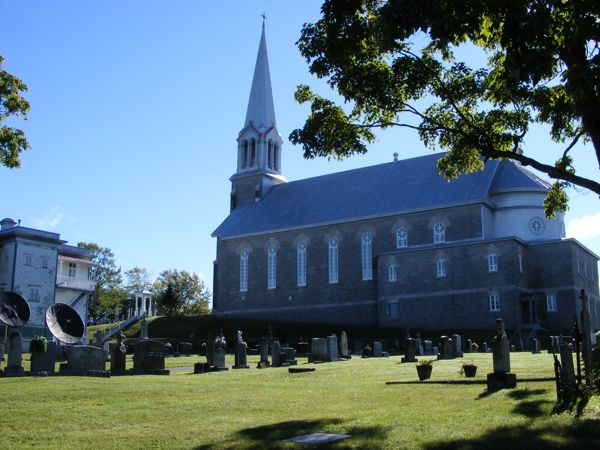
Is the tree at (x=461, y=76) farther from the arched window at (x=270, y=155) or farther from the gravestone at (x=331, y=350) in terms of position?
the arched window at (x=270, y=155)

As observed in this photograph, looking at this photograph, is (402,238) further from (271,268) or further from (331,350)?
(331,350)

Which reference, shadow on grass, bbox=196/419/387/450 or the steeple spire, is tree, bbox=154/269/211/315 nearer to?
the steeple spire

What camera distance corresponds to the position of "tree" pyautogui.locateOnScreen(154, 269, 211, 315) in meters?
90.6

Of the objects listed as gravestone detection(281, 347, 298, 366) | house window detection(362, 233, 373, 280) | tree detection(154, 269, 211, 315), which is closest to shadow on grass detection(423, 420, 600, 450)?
gravestone detection(281, 347, 298, 366)

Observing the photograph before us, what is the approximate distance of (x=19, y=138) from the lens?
2184 centimetres

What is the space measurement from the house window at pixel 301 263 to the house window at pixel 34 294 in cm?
2301

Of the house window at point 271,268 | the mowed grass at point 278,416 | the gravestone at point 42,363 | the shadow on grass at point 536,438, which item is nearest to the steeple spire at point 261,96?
the house window at point 271,268

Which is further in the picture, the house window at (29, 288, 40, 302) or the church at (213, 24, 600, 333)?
the house window at (29, 288, 40, 302)

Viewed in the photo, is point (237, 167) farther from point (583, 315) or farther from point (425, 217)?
point (583, 315)

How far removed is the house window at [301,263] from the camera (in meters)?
62.2

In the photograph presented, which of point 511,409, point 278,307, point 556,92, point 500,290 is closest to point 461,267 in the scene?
point 500,290

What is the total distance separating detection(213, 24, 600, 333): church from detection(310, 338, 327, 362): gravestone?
76.6 ft

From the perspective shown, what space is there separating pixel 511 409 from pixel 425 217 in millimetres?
45234

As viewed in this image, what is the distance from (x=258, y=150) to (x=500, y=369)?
60836mm
